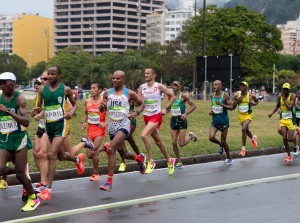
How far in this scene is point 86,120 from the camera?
44.2 ft

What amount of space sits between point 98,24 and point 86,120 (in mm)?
160571

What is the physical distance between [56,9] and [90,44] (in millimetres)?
14581

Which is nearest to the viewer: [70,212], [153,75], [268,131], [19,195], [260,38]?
[70,212]

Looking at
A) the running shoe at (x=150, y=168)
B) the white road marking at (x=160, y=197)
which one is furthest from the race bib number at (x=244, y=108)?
the running shoe at (x=150, y=168)

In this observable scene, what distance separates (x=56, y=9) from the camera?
178 m

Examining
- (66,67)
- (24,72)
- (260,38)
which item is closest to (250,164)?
(260,38)

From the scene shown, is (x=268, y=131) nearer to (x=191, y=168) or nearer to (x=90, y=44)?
(x=191, y=168)

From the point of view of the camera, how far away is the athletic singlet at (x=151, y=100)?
13.1 meters

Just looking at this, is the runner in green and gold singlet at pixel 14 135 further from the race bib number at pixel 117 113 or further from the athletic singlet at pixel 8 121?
the race bib number at pixel 117 113

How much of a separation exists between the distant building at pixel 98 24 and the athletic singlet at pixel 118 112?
15746 centimetres

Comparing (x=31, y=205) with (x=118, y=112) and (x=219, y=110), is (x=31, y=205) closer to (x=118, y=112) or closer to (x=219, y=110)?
(x=118, y=112)

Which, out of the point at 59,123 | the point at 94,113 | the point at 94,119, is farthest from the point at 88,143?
the point at 59,123

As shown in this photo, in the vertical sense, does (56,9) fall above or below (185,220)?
above

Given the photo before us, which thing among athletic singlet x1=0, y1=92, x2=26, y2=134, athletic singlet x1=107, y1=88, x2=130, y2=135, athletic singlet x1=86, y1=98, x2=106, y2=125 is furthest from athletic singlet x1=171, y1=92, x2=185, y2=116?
athletic singlet x1=0, y1=92, x2=26, y2=134
